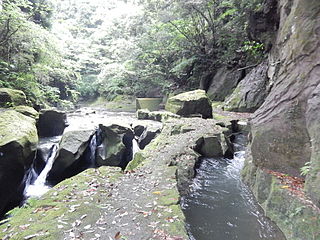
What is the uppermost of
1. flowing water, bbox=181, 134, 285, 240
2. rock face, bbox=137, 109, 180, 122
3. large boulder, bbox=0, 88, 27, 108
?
large boulder, bbox=0, 88, 27, 108

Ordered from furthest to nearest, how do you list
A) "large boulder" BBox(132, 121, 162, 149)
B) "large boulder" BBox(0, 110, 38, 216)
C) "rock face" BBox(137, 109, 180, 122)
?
"rock face" BBox(137, 109, 180, 122) → "large boulder" BBox(132, 121, 162, 149) → "large boulder" BBox(0, 110, 38, 216)

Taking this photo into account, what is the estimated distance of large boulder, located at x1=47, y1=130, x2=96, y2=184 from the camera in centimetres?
776

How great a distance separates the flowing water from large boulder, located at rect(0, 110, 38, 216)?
4.72m

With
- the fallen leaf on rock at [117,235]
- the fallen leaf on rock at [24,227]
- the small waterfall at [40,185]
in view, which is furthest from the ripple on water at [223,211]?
the small waterfall at [40,185]

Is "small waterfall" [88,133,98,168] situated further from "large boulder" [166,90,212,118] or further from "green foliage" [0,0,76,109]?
"large boulder" [166,90,212,118]

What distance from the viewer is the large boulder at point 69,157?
7762 mm

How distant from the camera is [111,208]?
373 centimetres

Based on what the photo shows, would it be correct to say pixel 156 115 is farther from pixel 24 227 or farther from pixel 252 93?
pixel 24 227

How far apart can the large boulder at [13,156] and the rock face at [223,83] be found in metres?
14.3

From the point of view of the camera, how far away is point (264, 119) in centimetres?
514

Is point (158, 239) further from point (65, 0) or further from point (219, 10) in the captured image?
point (65, 0)

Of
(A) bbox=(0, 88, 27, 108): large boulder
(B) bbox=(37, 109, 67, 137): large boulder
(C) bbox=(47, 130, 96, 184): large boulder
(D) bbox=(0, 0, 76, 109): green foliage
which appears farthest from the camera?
(B) bbox=(37, 109, 67, 137): large boulder

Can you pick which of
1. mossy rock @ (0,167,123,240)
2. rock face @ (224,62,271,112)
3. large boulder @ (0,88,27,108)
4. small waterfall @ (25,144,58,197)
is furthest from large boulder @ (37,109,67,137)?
rock face @ (224,62,271,112)

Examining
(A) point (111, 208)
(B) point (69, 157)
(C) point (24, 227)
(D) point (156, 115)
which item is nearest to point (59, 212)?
(C) point (24, 227)
